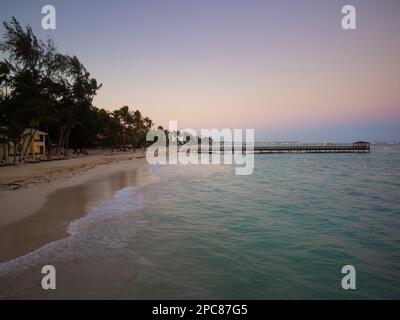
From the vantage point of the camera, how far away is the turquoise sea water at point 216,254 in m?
5.89

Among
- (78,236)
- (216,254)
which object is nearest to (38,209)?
(78,236)

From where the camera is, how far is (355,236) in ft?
32.9

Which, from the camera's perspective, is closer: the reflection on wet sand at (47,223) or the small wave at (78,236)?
the small wave at (78,236)

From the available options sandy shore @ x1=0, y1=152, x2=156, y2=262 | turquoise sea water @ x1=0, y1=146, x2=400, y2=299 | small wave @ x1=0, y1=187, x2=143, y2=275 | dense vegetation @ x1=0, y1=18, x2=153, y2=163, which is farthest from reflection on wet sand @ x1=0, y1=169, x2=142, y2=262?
dense vegetation @ x1=0, y1=18, x2=153, y2=163

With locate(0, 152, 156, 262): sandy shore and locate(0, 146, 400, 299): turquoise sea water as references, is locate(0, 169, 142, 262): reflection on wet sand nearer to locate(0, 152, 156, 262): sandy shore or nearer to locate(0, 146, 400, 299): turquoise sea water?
locate(0, 152, 156, 262): sandy shore

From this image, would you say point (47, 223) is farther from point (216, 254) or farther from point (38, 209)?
point (216, 254)

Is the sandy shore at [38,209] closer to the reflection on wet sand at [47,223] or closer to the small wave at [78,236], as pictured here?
the reflection on wet sand at [47,223]

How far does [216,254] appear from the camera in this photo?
7.96m

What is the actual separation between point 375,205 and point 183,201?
10878 millimetres

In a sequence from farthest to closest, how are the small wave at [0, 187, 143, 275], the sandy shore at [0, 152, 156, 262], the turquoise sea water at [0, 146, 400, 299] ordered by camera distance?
1. the sandy shore at [0, 152, 156, 262]
2. the small wave at [0, 187, 143, 275]
3. the turquoise sea water at [0, 146, 400, 299]

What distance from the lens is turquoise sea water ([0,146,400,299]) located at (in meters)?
5.89

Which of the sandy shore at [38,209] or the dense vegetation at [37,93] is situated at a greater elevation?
the dense vegetation at [37,93]

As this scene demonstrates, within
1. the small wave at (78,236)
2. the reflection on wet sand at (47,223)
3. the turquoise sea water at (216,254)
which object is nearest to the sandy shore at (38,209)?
the reflection on wet sand at (47,223)

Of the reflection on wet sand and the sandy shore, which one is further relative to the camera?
the sandy shore
